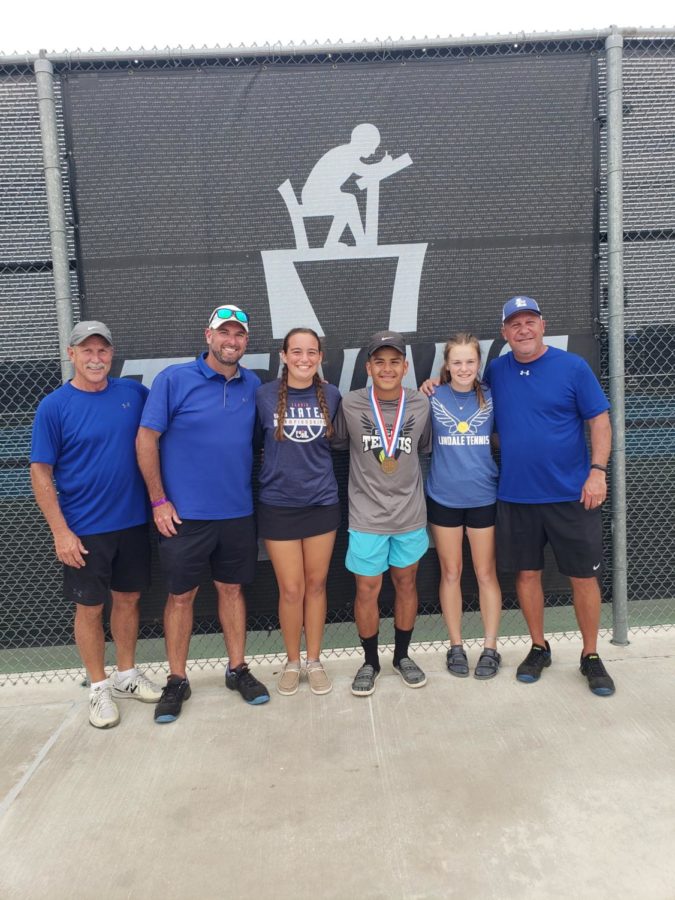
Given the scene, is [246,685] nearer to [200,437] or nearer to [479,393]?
[200,437]

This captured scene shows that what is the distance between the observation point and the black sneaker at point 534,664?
310 cm

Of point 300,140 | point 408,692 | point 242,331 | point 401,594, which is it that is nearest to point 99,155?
point 300,140

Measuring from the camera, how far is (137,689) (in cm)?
310

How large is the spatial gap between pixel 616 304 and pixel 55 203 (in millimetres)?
2956

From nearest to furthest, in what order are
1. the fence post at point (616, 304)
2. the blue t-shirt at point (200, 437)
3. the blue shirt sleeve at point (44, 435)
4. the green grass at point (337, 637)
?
1. the blue shirt sleeve at point (44, 435)
2. the blue t-shirt at point (200, 437)
3. the fence post at point (616, 304)
4. the green grass at point (337, 637)

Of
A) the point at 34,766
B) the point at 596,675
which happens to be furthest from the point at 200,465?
the point at 596,675

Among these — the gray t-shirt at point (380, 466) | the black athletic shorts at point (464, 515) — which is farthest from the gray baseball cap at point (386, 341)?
the black athletic shorts at point (464, 515)

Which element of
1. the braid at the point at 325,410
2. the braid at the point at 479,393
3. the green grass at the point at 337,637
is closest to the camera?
the braid at the point at 325,410

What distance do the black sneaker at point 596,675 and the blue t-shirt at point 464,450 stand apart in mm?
938

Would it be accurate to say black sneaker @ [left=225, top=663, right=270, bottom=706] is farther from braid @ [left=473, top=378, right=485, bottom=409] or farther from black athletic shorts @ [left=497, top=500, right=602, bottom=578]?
braid @ [left=473, top=378, right=485, bottom=409]

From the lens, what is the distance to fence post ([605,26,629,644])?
3166mm

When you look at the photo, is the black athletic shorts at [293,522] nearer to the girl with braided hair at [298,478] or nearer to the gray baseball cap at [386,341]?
the girl with braided hair at [298,478]

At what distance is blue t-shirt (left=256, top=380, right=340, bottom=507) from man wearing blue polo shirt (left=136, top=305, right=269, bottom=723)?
0.10 meters

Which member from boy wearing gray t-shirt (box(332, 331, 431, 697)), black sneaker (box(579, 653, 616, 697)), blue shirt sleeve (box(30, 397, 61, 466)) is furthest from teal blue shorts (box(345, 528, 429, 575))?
blue shirt sleeve (box(30, 397, 61, 466))
